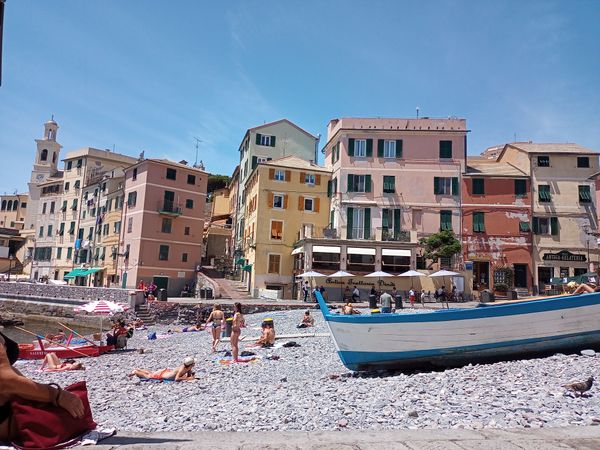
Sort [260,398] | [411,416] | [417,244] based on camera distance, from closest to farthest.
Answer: [411,416]
[260,398]
[417,244]

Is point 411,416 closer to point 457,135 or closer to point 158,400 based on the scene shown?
point 158,400

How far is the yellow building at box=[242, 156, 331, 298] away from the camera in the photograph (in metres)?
39.6

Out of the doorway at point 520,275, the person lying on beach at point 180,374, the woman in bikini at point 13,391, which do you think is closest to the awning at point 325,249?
the doorway at point 520,275

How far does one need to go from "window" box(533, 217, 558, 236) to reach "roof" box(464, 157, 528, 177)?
12.6 ft

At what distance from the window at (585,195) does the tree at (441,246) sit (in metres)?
10.8

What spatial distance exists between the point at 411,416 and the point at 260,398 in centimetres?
336

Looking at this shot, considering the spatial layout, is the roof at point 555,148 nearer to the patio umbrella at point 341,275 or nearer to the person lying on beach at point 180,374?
the patio umbrella at point 341,275

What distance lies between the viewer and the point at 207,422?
295 inches

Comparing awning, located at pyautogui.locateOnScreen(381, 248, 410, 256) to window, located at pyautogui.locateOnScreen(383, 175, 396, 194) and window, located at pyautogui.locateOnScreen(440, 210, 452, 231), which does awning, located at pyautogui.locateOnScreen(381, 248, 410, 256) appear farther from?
window, located at pyautogui.locateOnScreen(383, 175, 396, 194)

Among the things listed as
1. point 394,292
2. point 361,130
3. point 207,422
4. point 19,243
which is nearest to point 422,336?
point 207,422

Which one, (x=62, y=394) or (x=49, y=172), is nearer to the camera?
(x=62, y=394)

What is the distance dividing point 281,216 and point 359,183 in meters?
7.23

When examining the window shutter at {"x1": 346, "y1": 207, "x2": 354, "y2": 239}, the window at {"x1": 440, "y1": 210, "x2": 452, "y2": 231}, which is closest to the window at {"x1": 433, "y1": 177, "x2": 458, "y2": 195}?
the window at {"x1": 440, "y1": 210, "x2": 452, "y2": 231}

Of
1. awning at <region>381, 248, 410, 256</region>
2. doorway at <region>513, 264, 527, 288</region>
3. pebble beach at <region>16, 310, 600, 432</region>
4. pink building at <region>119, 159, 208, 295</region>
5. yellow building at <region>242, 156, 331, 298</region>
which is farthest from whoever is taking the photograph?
pink building at <region>119, 159, 208, 295</region>
